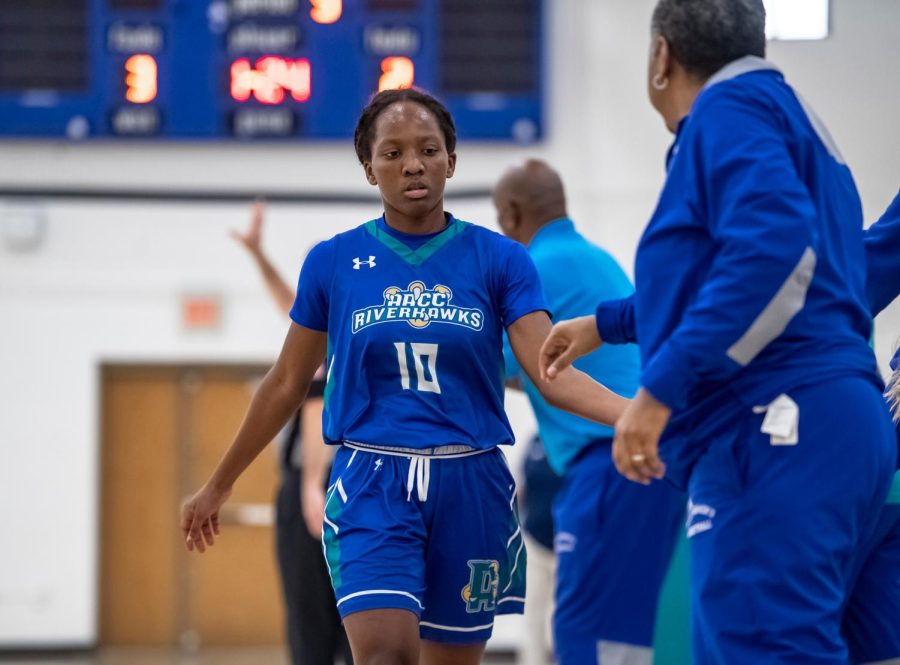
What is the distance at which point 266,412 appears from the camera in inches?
127

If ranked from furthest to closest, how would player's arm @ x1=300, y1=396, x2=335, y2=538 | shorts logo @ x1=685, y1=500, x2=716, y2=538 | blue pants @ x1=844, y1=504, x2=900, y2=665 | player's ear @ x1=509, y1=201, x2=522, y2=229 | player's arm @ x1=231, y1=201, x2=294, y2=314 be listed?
player's arm @ x1=231, y1=201, x2=294, y2=314 < player's arm @ x1=300, y1=396, x2=335, y2=538 < player's ear @ x1=509, y1=201, x2=522, y2=229 < blue pants @ x1=844, y1=504, x2=900, y2=665 < shorts logo @ x1=685, y1=500, x2=716, y2=538

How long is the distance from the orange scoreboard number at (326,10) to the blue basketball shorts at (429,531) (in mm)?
5963

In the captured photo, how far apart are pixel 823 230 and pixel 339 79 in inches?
261

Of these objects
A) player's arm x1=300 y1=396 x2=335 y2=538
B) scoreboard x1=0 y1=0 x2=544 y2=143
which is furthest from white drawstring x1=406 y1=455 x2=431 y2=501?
scoreboard x1=0 y1=0 x2=544 y2=143

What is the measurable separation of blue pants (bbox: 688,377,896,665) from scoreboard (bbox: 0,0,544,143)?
649 cm

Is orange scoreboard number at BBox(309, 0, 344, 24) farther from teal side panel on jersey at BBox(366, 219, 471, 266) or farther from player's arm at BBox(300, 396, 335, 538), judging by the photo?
teal side panel on jersey at BBox(366, 219, 471, 266)

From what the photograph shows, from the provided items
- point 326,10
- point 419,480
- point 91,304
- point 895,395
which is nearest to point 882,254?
point 895,395

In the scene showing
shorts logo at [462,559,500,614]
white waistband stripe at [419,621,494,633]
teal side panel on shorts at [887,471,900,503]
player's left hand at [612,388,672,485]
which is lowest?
white waistband stripe at [419,621,494,633]

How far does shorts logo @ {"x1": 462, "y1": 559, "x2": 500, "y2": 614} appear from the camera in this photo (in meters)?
3.01

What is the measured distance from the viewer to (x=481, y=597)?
3.02 meters

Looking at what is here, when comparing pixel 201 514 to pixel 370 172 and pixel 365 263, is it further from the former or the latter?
pixel 370 172

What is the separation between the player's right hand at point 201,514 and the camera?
3252mm

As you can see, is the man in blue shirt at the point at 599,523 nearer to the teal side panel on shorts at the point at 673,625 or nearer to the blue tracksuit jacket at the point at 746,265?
the teal side panel on shorts at the point at 673,625

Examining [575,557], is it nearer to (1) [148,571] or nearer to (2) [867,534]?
(2) [867,534]
